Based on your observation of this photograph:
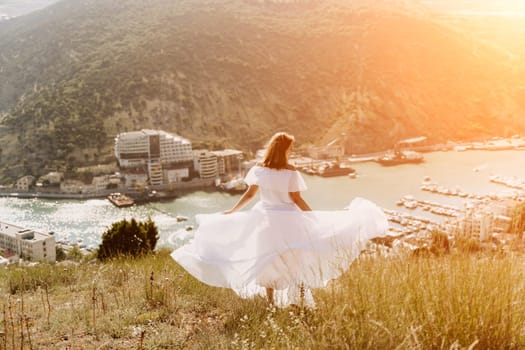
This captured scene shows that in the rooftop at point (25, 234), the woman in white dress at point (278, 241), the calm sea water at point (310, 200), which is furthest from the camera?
the calm sea water at point (310, 200)

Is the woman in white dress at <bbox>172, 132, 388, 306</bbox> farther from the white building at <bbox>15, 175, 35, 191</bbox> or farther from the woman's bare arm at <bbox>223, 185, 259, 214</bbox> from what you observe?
the white building at <bbox>15, 175, 35, 191</bbox>

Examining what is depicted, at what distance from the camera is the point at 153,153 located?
2856 cm

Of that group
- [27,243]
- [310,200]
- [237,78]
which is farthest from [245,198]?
[237,78]

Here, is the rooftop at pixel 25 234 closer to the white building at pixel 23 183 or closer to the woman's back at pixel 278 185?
the white building at pixel 23 183

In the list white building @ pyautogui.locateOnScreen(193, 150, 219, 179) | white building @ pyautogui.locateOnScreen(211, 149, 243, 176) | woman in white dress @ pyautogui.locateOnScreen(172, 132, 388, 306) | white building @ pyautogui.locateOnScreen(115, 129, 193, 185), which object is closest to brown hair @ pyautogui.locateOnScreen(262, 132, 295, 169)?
woman in white dress @ pyautogui.locateOnScreen(172, 132, 388, 306)

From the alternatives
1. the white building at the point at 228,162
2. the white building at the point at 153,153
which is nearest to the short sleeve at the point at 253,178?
the white building at the point at 153,153

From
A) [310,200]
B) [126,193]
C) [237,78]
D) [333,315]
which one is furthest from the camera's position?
[237,78]

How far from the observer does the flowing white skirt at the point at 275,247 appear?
1930mm

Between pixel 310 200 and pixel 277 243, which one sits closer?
pixel 277 243

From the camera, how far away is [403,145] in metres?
35.7

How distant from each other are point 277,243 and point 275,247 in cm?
2

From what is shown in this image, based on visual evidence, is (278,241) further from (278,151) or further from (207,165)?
(207,165)

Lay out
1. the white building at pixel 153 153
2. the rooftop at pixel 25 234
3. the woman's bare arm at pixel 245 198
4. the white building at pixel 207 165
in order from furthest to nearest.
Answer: the white building at pixel 207 165, the white building at pixel 153 153, the rooftop at pixel 25 234, the woman's bare arm at pixel 245 198

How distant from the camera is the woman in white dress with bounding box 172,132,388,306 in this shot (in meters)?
1.93
